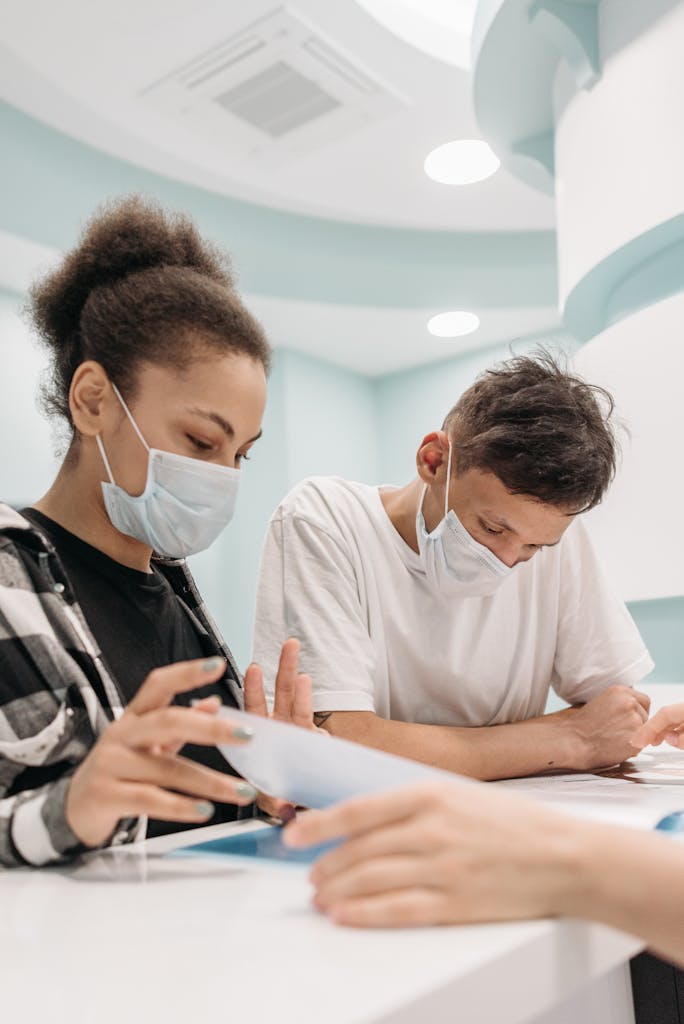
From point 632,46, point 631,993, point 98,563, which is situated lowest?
point 631,993

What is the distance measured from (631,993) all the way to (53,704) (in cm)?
69

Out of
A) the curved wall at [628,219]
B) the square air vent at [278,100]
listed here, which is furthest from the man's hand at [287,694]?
the square air vent at [278,100]

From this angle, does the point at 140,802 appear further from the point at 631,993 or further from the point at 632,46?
the point at 632,46

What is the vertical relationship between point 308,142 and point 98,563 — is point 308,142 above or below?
above

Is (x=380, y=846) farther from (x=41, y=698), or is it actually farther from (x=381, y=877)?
(x=41, y=698)

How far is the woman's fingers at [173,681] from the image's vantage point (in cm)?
70

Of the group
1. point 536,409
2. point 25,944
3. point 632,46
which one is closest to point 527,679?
point 536,409

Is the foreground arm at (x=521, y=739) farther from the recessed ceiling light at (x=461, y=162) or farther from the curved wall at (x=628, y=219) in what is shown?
the recessed ceiling light at (x=461, y=162)

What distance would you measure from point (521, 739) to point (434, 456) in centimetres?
48

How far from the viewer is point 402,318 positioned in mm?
4516

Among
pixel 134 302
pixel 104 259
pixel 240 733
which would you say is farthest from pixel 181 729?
pixel 104 259

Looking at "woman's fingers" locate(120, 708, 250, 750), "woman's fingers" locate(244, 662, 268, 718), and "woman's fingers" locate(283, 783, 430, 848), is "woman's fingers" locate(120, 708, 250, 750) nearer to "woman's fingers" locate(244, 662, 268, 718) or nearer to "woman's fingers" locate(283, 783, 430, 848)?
"woman's fingers" locate(283, 783, 430, 848)

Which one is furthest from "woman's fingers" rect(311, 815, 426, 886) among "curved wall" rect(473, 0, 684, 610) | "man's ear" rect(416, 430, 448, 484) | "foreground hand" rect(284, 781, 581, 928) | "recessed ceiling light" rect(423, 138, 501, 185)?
"recessed ceiling light" rect(423, 138, 501, 185)

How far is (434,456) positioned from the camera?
155 centimetres
